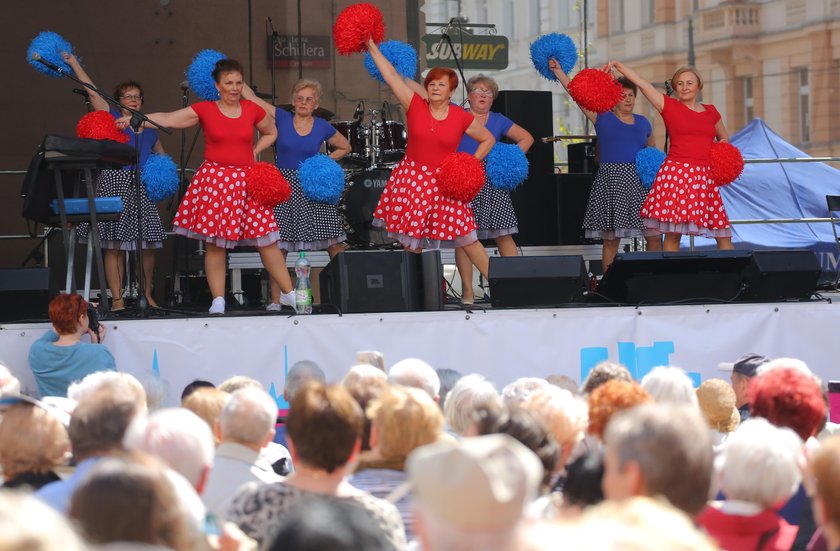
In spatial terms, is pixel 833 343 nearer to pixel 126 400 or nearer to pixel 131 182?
pixel 131 182

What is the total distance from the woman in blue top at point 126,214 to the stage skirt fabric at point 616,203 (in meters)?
3.01

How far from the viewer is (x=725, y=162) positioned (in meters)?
7.82

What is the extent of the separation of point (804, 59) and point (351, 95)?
1298 cm

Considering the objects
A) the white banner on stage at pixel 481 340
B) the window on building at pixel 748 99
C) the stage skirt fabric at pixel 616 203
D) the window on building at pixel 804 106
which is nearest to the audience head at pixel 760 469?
the white banner on stage at pixel 481 340

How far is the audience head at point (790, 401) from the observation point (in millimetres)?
3432

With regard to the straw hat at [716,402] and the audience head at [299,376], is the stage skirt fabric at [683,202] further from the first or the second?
the straw hat at [716,402]

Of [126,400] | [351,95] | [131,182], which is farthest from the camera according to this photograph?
[351,95]

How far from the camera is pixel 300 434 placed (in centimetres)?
286

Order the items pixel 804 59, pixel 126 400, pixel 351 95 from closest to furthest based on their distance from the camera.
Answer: pixel 126 400 < pixel 351 95 < pixel 804 59

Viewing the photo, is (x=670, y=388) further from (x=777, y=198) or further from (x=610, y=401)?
(x=777, y=198)

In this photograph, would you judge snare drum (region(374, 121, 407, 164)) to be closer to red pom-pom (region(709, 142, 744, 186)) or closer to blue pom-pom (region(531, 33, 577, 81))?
blue pom-pom (region(531, 33, 577, 81))

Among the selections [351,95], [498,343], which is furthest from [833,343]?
[351,95]

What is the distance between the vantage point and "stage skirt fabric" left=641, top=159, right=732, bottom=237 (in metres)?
7.88

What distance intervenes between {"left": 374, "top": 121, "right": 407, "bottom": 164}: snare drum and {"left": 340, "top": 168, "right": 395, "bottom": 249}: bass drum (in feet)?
0.62
